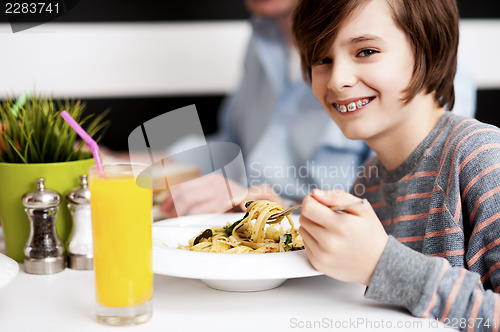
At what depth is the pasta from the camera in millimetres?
919

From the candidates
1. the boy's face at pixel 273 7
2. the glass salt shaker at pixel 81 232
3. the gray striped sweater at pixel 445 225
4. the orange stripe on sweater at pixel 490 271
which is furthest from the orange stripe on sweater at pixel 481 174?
the boy's face at pixel 273 7

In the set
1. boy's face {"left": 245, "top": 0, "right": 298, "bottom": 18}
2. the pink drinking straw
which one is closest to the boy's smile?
the pink drinking straw

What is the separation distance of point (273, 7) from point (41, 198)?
1.64 meters

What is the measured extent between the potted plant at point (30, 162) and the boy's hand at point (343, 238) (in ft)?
1.61

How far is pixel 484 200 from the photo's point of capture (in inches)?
36.5

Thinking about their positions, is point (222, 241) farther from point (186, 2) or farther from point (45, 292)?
point (186, 2)

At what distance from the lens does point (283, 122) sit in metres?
2.18

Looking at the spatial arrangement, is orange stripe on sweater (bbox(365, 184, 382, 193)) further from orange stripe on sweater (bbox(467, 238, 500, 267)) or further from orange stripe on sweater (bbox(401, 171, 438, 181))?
orange stripe on sweater (bbox(467, 238, 500, 267))

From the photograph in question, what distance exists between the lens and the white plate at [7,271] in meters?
0.76

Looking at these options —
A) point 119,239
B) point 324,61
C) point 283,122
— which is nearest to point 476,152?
point 324,61

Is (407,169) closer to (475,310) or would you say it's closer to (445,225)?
(445,225)

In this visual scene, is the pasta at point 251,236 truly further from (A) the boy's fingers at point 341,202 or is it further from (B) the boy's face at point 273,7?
(B) the boy's face at point 273,7

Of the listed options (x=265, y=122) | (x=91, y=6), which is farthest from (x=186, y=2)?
(x=265, y=122)

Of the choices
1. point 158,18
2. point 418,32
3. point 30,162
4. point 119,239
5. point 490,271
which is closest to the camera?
point 119,239
